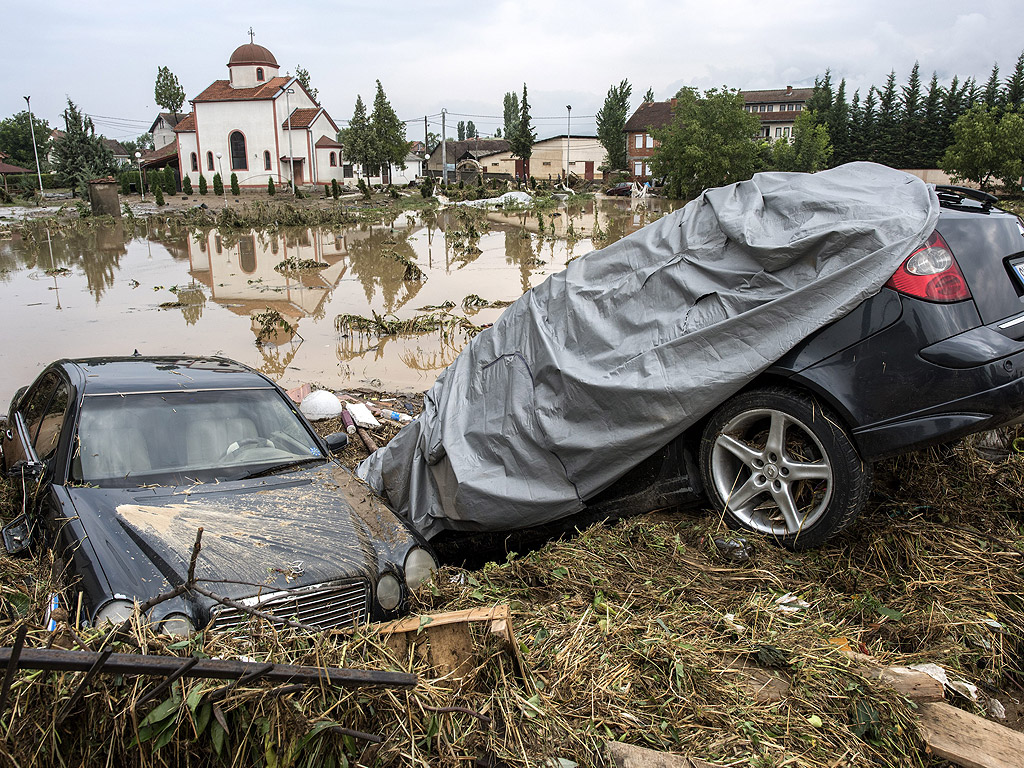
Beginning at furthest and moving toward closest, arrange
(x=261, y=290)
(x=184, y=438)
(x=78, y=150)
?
(x=78, y=150) < (x=261, y=290) < (x=184, y=438)

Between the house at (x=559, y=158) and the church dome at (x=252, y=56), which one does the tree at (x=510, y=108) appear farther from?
the church dome at (x=252, y=56)

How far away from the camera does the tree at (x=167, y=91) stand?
290ft

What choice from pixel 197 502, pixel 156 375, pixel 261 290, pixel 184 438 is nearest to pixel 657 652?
pixel 197 502

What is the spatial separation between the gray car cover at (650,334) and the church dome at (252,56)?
2639 inches

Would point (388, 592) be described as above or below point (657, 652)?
below

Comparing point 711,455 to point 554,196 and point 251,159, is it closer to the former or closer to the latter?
point 554,196

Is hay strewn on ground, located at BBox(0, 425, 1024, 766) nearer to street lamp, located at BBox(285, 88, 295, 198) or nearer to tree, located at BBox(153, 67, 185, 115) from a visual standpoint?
street lamp, located at BBox(285, 88, 295, 198)

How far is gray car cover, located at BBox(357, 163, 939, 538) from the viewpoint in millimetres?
3426

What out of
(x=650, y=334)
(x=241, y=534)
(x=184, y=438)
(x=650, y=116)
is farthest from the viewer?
(x=650, y=116)

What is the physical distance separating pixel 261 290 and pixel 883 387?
599 inches

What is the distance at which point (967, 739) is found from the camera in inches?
94.6

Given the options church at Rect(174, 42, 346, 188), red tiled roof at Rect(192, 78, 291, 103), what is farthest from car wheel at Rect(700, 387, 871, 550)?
red tiled roof at Rect(192, 78, 291, 103)

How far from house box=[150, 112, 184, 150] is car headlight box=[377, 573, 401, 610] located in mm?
102540

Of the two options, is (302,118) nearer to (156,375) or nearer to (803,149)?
(803,149)
